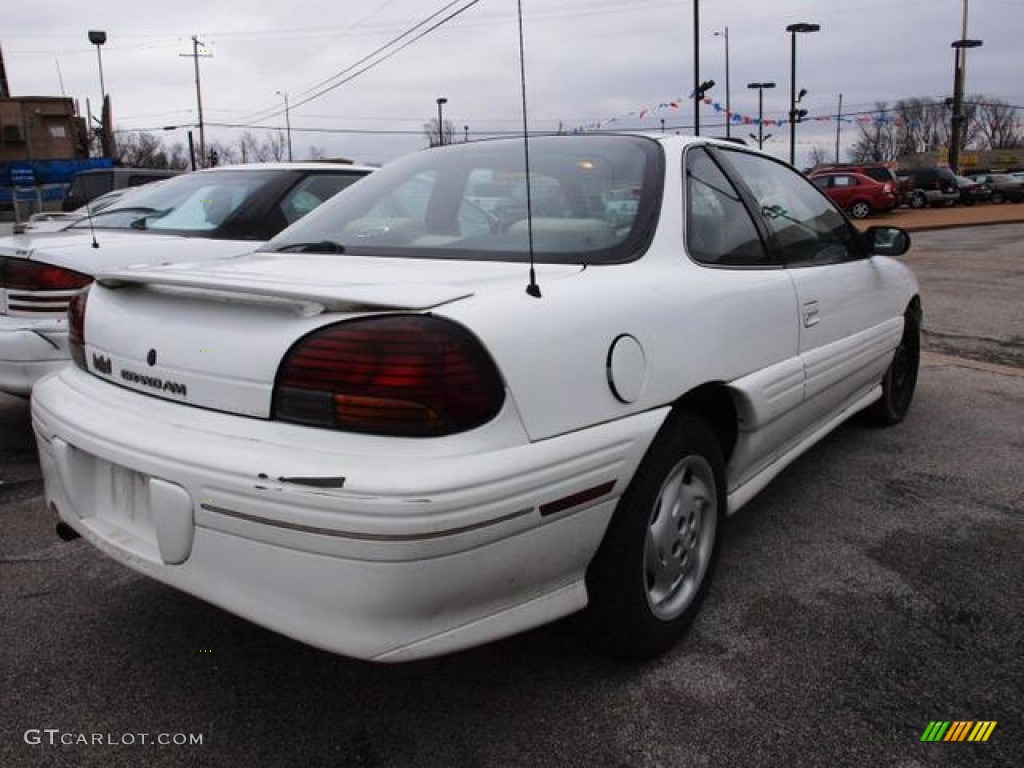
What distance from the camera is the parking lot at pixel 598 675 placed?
1988mm

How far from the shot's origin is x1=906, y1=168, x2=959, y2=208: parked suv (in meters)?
31.2

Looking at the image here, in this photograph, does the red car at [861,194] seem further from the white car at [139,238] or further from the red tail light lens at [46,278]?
the red tail light lens at [46,278]

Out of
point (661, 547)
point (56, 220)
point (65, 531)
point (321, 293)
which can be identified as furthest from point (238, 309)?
point (56, 220)

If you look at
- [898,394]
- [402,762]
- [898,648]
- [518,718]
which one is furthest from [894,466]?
[402,762]

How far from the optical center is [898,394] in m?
4.60

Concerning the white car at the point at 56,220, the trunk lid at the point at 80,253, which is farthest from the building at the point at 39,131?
the trunk lid at the point at 80,253

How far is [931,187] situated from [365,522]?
3446 cm

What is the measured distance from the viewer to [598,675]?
7.46 ft

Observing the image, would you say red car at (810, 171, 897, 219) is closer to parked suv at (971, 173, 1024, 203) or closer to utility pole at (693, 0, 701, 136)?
utility pole at (693, 0, 701, 136)

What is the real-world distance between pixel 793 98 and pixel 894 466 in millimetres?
34945

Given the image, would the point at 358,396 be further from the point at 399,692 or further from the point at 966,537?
the point at 966,537

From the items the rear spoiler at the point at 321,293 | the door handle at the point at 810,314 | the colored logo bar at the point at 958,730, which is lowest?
the colored logo bar at the point at 958,730

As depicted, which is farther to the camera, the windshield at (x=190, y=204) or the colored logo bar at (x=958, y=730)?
the windshield at (x=190, y=204)

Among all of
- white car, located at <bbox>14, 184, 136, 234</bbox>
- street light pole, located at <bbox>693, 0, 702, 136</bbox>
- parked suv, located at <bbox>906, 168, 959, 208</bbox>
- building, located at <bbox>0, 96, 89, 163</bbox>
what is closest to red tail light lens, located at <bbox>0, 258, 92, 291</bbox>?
white car, located at <bbox>14, 184, 136, 234</bbox>
